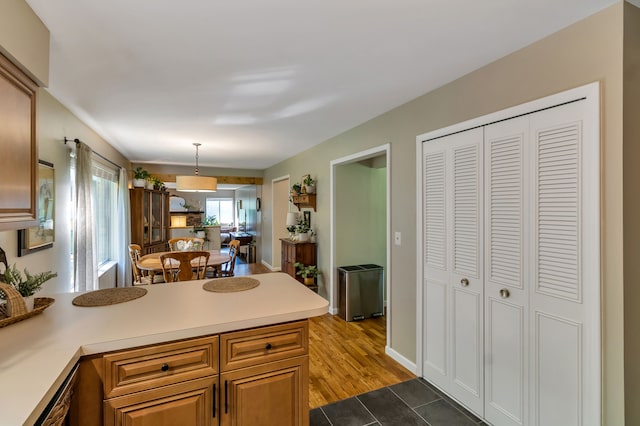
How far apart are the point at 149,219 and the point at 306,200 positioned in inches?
123

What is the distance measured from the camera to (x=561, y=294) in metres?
1.63

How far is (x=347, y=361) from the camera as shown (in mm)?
2869

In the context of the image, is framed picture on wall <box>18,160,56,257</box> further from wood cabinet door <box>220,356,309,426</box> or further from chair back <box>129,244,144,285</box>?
wood cabinet door <box>220,356,309,426</box>

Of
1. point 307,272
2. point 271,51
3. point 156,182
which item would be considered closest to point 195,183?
point 156,182

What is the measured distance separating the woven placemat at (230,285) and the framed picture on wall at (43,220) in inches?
51.3

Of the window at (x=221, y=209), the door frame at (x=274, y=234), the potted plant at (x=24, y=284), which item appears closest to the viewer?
the potted plant at (x=24, y=284)

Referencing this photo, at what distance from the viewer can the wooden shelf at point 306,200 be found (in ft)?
15.2

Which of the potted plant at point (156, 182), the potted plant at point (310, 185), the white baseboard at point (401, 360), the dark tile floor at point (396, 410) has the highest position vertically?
the potted plant at point (156, 182)

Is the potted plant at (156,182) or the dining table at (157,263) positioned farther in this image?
the potted plant at (156,182)

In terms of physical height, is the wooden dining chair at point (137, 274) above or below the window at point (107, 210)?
below

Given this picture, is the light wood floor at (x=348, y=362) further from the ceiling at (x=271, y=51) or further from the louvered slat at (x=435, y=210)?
the ceiling at (x=271, y=51)

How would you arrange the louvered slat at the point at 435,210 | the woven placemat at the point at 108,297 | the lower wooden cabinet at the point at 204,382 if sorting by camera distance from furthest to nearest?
the louvered slat at the point at 435,210 → the woven placemat at the point at 108,297 → the lower wooden cabinet at the point at 204,382

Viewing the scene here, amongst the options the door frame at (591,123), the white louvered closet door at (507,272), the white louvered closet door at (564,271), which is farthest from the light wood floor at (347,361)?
the door frame at (591,123)

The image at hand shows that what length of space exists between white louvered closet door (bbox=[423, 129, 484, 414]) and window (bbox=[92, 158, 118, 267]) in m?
4.22
